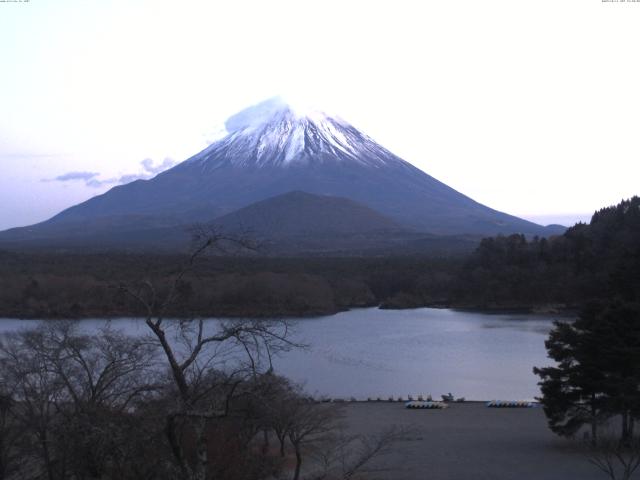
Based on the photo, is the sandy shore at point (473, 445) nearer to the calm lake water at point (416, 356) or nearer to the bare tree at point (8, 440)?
the calm lake water at point (416, 356)

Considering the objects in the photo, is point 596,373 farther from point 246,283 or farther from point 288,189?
point 288,189

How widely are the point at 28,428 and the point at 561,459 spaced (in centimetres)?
595

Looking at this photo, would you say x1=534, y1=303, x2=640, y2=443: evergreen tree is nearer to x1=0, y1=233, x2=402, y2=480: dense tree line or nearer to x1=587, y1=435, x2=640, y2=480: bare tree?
x1=587, y1=435, x2=640, y2=480: bare tree

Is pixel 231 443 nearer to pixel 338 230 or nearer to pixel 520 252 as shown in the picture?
pixel 520 252

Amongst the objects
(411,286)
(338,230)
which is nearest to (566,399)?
(411,286)

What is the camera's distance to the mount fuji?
72.2 m

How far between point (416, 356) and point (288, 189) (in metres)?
59.7

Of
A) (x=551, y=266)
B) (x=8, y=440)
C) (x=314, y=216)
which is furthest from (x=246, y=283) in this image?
(x=314, y=216)

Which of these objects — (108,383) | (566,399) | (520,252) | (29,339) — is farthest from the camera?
(520,252)

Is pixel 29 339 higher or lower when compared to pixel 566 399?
higher

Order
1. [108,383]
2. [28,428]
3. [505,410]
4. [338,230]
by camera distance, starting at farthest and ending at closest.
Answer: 1. [338,230]
2. [505,410]
3. [28,428]
4. [108,383]

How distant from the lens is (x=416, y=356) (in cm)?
1902

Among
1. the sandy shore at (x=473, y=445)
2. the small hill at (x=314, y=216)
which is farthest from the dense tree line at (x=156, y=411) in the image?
the small hill at (x=314, y=216)

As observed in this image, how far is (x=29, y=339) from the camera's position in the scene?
7.61 m
